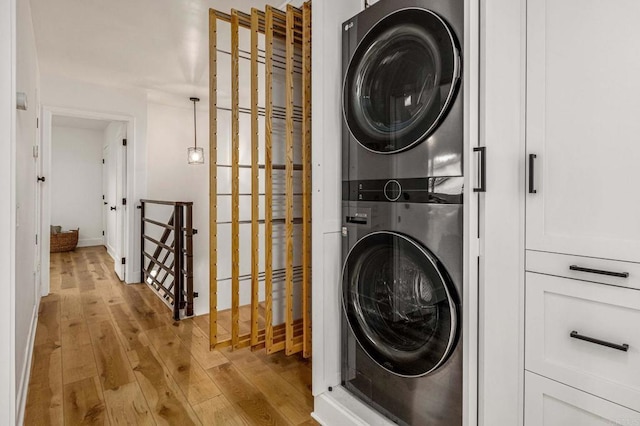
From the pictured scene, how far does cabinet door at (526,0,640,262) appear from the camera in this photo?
93cm

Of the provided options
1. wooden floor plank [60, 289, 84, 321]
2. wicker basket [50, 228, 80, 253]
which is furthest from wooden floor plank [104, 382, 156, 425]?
wicker basket [50, 228, 80, 253]

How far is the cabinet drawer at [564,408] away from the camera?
3.19 ft

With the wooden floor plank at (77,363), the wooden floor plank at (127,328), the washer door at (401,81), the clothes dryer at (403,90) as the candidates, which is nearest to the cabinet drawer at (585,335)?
the clothes dryer at (403,90)

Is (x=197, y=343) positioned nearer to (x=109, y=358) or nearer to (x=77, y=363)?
(x=109, y=358)

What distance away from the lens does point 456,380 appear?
1215 millimetres

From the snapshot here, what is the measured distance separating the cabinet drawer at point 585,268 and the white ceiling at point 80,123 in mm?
6619

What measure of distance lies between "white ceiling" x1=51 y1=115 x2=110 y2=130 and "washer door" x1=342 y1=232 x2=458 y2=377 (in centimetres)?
600

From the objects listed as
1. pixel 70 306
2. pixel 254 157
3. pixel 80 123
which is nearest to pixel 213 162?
pixel 254 157

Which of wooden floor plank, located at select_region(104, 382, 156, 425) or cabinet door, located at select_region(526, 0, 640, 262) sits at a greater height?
cabinet door, located at select_region(526, 0, 640, 262)

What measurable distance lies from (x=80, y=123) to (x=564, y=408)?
7.50 meters

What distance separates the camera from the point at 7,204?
1.25 m

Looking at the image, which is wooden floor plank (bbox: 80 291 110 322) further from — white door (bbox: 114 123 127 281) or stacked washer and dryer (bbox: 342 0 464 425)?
stacked washer and dryer (bbox: 342 0 464 425)

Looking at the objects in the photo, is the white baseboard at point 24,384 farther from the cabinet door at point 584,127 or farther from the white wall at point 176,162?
the cabinet door at point 584,127

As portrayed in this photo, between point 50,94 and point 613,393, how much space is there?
4.92 metres
